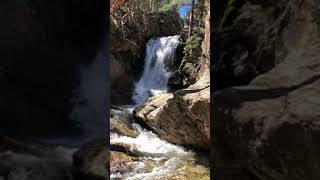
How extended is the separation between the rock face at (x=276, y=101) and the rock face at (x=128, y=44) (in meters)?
9.29

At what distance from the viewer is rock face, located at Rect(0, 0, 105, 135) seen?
2.38 meters

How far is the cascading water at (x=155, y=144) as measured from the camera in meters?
6.26

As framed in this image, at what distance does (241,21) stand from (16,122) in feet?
5.19

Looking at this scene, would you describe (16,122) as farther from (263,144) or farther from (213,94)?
(263,144)

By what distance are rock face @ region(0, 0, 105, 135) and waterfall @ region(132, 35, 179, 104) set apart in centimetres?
916

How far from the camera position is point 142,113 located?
889cm

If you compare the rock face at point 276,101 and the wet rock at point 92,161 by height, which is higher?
the rock face at point 276,101

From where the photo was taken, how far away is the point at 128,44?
12.5 metres

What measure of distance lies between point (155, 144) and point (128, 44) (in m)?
5.38

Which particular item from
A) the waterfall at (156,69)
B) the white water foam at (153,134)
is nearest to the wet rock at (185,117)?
the white water foam at (153,134)

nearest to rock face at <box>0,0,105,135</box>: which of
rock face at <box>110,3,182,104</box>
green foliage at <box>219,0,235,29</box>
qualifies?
green foliage at <box>219,0,235,29</box>

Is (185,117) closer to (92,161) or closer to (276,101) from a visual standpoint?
(92,161)

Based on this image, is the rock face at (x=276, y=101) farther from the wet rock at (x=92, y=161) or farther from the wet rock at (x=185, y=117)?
the wet rock at (x=185, y=117)

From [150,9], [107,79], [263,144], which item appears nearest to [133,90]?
[150,9]
